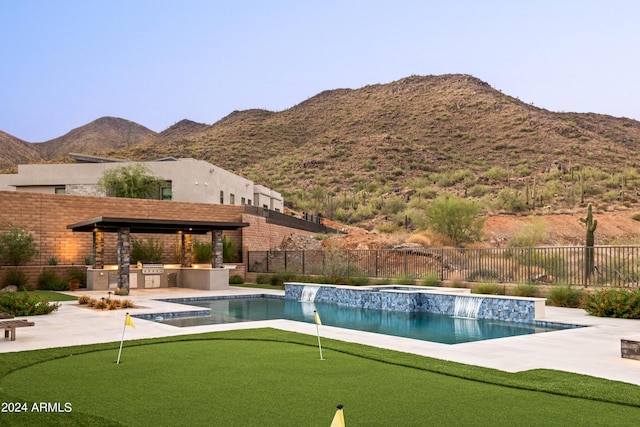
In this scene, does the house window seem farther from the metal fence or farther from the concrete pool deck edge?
the concrete pool deck edge

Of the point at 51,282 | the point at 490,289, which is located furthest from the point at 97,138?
the point at 490,289

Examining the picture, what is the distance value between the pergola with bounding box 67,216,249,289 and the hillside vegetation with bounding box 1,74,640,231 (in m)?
16.6

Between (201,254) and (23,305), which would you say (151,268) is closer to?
(201,254)

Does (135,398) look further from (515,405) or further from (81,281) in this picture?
(81,281)

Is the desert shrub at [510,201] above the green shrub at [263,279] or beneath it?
above

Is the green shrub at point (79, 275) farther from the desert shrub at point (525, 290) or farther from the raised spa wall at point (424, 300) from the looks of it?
the desert shrub at point (525, 290)

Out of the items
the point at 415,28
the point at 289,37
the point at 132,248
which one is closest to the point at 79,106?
the point at 289,37

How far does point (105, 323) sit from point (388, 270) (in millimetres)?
14428

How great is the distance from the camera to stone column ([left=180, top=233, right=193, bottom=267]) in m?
29.2

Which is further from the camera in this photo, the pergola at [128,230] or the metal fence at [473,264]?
the pergola at [128,230]

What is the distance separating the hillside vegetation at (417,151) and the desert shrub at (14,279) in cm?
2376

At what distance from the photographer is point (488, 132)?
220 ft

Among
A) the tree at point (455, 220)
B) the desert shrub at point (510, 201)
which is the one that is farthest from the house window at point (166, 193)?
the desert shrub at point (510, 201)

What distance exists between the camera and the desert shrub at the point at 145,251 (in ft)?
97.6
